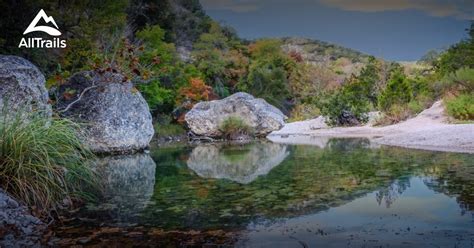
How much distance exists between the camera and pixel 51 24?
51.4ft

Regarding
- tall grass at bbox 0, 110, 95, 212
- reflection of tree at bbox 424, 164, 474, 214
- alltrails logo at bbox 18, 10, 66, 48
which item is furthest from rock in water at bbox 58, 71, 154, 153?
reflection of tree at bbox 424, 164, 474, 214

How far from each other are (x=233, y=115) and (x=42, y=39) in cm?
1009

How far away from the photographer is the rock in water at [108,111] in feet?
44.3

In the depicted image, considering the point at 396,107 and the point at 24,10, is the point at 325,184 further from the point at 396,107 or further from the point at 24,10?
the point at 396,107

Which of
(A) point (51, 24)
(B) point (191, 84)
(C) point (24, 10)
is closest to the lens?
(C) point (24, 10)

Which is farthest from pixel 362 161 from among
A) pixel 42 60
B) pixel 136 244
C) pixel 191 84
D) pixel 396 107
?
pixel 191 84

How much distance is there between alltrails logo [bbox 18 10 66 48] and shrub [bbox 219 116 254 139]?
842cm

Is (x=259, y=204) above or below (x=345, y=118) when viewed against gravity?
below

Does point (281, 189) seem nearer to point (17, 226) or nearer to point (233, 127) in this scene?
point (17, 226)

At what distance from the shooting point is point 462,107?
17.6 m

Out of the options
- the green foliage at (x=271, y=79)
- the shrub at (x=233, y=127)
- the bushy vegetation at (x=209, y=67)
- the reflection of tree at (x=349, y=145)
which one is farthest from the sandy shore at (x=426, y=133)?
the green foliage at (x=271, y=79)

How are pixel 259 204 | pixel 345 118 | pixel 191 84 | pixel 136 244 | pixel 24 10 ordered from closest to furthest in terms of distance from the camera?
pixel 136 244 < pixel 259 204 < pixel 24 10 < pixel 345 118 < pixel 191 84

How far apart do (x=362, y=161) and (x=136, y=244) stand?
7.32 m

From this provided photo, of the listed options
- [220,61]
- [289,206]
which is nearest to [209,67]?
[220,61]
